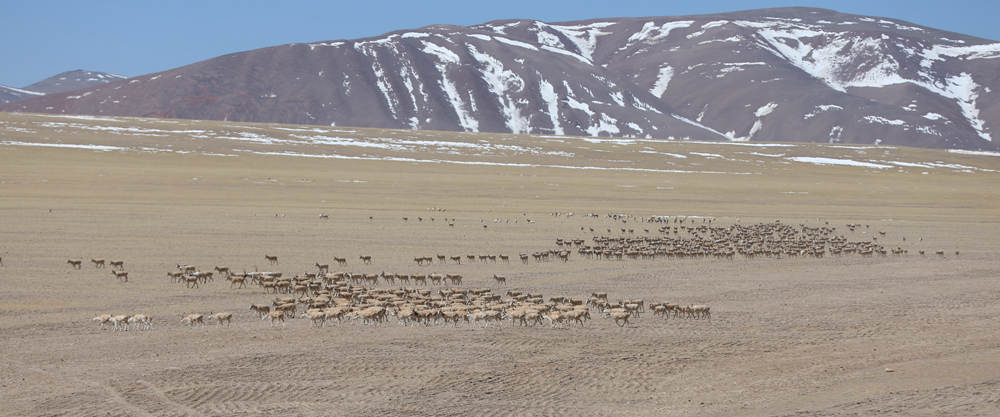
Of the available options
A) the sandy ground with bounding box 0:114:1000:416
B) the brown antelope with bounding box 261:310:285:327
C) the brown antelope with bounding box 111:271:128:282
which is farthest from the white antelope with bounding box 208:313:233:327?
the brown antelope with bounding box 111:271:128:282

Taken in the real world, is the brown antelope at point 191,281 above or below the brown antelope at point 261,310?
below

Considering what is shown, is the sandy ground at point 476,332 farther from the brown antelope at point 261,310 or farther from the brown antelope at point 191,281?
the brown antelope at point 191,281

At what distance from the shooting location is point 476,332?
754 inches

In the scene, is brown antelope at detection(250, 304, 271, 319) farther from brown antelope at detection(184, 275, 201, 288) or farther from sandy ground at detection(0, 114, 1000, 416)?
brown antelope at detection(184, 275, 201, 288)

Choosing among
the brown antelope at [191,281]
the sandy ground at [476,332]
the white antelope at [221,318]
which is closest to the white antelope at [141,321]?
the sandy ground at [476,332]

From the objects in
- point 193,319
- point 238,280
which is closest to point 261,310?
point 193,319

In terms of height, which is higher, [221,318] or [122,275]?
[221,318]

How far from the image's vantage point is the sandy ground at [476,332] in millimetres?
14039

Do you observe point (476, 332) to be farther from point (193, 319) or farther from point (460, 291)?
point (193, 319)

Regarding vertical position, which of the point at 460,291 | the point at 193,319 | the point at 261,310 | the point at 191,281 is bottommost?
the point at 191,281

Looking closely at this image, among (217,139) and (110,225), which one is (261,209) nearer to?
(110,225)

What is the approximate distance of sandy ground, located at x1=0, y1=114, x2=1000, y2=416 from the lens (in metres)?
14.0

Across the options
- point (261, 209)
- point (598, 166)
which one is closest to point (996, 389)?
point (261, 209)

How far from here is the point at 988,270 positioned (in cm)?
3186
